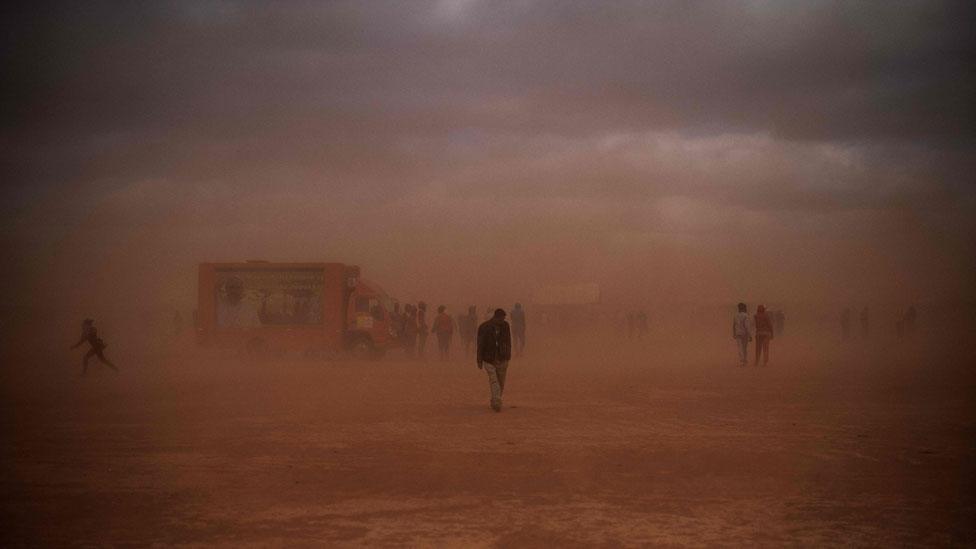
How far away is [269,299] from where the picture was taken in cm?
2794

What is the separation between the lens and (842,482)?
331 inches

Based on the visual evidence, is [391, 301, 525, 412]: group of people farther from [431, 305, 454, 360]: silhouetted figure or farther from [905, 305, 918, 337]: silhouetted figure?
[905, 305, 918, 337]: silhouetted figure

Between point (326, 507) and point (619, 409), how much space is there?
782 cm

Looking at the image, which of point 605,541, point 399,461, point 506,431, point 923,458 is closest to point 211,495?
point 399,461

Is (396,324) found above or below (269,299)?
below

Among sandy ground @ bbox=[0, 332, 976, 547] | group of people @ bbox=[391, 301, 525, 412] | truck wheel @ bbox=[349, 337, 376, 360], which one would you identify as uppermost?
group of people @ bbox=[391, 301, 525, 412]

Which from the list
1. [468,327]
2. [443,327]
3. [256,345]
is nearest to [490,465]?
[443,327]

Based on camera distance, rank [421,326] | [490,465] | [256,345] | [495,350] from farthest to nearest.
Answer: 1. [421,326]
2. [256,345]
3. [495,350]
4. [490,465]

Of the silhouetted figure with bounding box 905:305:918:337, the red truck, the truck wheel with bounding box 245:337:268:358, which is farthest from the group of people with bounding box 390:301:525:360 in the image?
the silhouetted figure with bounding box 905:305:918:337

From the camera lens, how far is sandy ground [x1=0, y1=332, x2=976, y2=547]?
6707mm

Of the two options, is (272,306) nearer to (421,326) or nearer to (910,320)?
(421,326)

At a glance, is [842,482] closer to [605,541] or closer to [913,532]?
[913,532]

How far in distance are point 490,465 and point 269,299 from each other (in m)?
19.9

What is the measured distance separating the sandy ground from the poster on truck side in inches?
368
